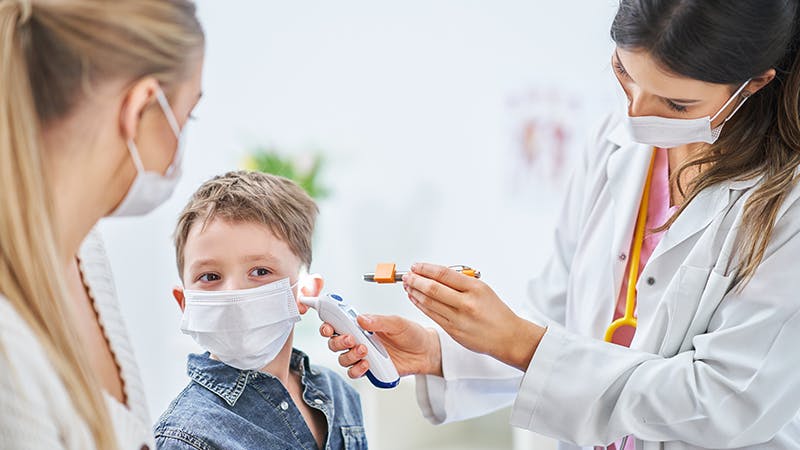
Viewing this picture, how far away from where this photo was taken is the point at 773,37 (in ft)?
4.24

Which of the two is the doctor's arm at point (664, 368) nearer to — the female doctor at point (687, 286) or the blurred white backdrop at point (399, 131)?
the female doctor at point (687, 286)

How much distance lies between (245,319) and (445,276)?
0.32 metres

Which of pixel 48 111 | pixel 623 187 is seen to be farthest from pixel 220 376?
pixel 623 187

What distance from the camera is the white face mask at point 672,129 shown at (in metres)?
1.38

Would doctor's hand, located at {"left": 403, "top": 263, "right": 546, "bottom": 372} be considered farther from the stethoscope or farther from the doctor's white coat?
the stethoscope

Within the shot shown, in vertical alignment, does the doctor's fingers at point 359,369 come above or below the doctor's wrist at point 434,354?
above

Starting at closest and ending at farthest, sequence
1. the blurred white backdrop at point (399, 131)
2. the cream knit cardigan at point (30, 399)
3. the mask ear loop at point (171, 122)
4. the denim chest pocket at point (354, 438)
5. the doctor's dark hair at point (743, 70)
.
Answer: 1. the cream knit cardigan at point (30, 399)
2. the mask ear loop at point (171, 122)
3. the doctor's dark hair at point (743, 70)
4. the denim chest pocket at point (354, 438)
5. the blurred white backdrop at point (399, 131)

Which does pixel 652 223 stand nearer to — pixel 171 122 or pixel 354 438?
pixel 354 438

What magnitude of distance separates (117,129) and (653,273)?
96cm

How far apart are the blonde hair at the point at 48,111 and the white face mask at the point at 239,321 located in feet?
1.36

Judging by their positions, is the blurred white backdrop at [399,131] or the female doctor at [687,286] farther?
the blurred white backdrop at [399,131]

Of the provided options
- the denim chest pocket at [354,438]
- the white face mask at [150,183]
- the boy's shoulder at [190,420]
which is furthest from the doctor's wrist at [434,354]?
the white face mask at [150,183]

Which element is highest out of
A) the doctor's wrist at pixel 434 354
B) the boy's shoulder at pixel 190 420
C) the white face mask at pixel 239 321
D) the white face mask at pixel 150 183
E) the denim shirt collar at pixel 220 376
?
the white face mask at pixel 150 183

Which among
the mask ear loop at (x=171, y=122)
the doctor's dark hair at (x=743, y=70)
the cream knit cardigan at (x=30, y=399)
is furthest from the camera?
the doctor's dark hair at (x=743, y=70)
